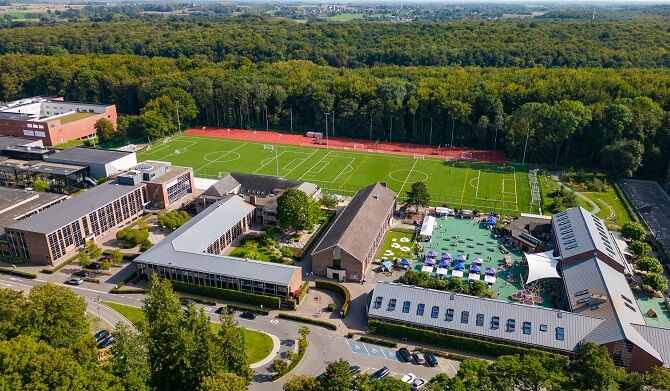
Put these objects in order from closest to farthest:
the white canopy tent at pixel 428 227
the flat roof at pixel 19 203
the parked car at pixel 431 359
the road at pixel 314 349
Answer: the road at pixel 314 349
the parked car at pixel 431 359
the flat roof at pixel 19 203
the white canopy tent at pixel 428 227

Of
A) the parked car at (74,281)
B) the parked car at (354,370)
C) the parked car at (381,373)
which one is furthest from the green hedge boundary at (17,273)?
the parked car at (381,373)

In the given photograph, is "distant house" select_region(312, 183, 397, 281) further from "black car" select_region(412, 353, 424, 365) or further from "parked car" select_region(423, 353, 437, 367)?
"parked car" select_region(423, 353, 437, 367)

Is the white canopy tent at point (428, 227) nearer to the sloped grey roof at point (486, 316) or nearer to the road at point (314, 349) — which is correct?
the sloped grey roof at point (486, 316)

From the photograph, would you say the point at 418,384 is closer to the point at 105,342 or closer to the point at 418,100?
the point at 105,342

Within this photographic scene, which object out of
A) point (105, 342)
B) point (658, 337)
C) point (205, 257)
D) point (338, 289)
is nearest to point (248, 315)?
point (205, 257)

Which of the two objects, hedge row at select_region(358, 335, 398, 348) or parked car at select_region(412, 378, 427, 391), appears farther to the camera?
hedge row at select_region(358, 335, 398, 348)

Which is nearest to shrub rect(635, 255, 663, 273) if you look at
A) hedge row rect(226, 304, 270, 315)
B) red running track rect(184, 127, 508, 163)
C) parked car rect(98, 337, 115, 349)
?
hedge row rect(226, 304, 270, 315)

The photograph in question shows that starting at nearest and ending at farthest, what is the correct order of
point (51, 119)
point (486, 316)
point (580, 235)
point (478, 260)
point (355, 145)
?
1. point (486, 316)
2. point (580, 235)
3. point (478, 260)
4. point (51, 119)
5. point (355, 145)
